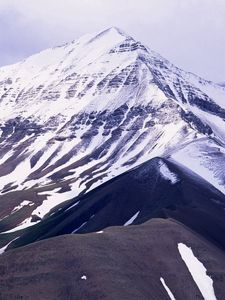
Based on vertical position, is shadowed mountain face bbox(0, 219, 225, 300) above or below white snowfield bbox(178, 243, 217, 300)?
above

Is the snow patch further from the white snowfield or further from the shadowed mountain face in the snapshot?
the white snowfield

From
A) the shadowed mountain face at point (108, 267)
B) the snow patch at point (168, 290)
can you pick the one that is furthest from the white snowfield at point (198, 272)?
the snow patch at point (168, 290)

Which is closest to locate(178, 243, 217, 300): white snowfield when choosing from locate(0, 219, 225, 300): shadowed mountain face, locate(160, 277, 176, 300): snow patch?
locate(0, 219, 225, 300): shadowed mountain face

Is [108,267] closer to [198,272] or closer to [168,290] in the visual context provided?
[168,290]

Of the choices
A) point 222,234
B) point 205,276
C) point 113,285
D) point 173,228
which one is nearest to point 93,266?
point 113,285

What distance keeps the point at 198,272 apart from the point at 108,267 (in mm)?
23568

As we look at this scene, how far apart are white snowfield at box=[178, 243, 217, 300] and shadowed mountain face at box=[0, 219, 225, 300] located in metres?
0.86

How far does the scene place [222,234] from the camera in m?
197

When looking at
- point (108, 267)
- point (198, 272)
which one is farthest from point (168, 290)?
point (198, 272)

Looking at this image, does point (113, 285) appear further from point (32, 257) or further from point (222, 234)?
point (222, 234)

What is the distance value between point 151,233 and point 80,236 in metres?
19.6

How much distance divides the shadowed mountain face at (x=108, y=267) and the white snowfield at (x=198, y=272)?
86 centimetres

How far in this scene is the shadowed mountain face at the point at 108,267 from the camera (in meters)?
130

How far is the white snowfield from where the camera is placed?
150250 millimetres
